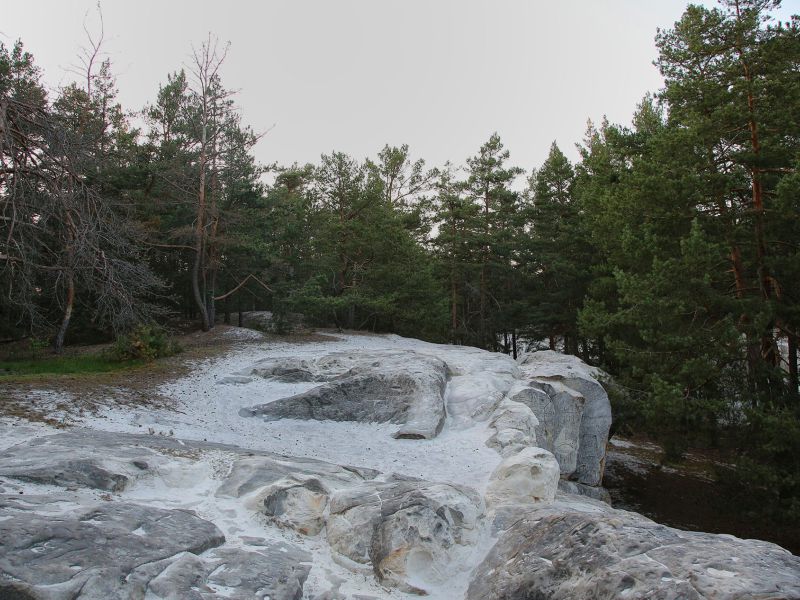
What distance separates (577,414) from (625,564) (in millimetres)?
7748

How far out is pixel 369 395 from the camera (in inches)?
428

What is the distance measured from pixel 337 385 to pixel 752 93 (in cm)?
1075

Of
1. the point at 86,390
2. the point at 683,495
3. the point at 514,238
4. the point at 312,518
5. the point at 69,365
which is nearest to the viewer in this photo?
the point at 312,518

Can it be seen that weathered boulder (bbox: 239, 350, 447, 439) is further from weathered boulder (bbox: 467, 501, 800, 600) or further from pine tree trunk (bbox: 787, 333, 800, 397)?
pine tree trunk (bbox: 787, 333, 800, 397)

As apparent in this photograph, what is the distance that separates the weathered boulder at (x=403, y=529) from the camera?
4.82 metres

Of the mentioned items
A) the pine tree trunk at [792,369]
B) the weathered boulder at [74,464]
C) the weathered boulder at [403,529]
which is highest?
the pine tree trunk at [792,369]

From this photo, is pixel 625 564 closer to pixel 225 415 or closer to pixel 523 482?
pixel 523 482

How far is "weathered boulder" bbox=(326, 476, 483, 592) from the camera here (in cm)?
482

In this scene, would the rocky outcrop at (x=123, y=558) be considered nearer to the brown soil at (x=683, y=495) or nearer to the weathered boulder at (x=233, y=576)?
the weathered boulder at (x=233, y=576)

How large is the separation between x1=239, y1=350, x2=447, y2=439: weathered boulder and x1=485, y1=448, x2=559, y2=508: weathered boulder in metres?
2.82

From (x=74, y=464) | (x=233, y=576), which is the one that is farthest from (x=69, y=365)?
(x=233, y=576)

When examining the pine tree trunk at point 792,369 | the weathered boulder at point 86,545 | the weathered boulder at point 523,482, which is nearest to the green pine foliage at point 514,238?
the pine tree trunk at point 792,369

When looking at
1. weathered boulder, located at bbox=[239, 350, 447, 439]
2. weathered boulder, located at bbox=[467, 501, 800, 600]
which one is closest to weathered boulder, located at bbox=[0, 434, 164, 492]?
weathered boulder, located at bbox=[467, 501, 800, 600]

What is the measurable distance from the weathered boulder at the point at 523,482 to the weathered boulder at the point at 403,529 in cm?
62
